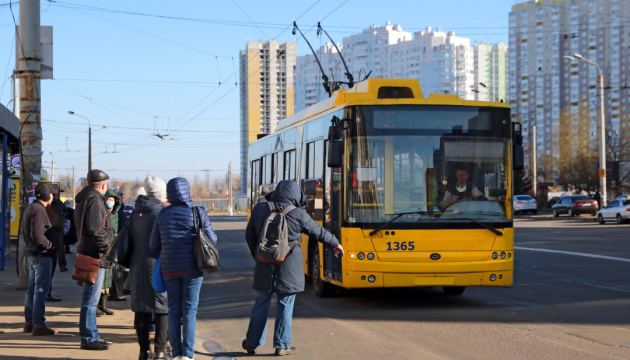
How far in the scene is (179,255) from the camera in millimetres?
5914

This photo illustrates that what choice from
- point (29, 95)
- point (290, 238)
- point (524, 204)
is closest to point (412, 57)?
point (524, 204)

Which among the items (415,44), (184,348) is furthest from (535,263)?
(415,44)

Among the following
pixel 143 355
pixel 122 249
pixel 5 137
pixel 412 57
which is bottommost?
pixel 143 355

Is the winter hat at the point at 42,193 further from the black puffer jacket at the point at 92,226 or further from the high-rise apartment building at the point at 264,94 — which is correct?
the high-rise apartment building at the point at 264,94

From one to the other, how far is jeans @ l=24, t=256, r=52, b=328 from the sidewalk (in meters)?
0.20

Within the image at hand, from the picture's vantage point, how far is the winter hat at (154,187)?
633 centimetres

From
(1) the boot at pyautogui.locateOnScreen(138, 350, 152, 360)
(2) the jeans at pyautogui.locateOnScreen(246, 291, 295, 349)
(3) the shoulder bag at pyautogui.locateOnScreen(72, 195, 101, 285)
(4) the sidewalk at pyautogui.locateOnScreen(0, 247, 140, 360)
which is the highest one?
(3) the shoulder bag at pyautogui.locateOnScreen(72, 195, 101, 285)

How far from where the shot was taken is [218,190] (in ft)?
585

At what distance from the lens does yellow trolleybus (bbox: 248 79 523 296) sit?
919 centimetres

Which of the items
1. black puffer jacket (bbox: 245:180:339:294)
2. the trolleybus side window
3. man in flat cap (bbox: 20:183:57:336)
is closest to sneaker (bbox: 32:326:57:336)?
man in flat cap (bbox: 20:183:57:336)

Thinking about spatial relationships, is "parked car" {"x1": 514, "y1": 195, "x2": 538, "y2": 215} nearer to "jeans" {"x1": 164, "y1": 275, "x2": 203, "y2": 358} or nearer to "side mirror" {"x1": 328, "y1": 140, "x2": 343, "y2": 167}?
"side mirror" {"x1": 328, "y1": 140, "x2": 343, "y2": 167}

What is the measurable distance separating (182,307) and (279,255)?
3.17ft

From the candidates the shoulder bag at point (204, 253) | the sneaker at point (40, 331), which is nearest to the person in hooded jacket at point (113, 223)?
the sneaker at point (40, 331)

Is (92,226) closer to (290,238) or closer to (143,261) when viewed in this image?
(143,261)
